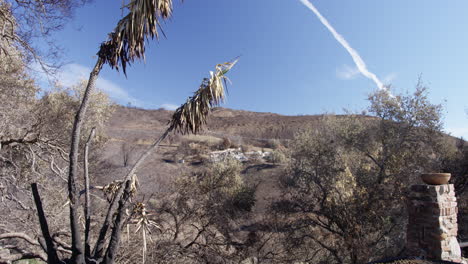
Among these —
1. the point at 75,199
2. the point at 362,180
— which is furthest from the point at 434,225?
the point at 362,180

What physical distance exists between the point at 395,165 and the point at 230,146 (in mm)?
25421

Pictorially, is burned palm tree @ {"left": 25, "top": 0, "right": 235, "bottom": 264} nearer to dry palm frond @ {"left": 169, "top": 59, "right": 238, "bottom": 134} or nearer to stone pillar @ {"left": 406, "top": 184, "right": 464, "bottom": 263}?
dry palm frond @ {"left": 169, "top": 59, "right": 238, "bottom": 134}

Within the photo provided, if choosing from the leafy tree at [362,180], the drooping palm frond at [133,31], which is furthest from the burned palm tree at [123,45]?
the leafy tree at [362,180]

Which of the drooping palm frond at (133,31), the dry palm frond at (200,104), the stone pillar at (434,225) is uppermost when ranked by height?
the drooping palm frond at (133,31)

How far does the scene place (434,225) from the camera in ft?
14.8

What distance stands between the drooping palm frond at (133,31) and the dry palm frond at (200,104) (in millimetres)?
908

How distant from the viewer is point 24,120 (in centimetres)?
805

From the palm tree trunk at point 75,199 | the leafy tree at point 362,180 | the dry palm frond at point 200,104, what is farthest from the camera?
the leafy tree at point 362,180

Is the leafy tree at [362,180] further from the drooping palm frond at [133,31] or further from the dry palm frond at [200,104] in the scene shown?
the drooping palm frond at [133,31]

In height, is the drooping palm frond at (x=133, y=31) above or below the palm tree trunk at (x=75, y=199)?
above

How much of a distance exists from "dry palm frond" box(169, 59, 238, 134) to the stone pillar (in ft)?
13.2

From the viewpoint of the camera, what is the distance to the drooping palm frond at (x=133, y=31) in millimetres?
3338

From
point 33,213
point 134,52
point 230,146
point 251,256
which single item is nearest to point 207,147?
point 230,146

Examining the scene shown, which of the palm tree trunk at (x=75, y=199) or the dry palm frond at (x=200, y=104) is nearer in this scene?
the palm tree trunk at (x=75, y=199)
